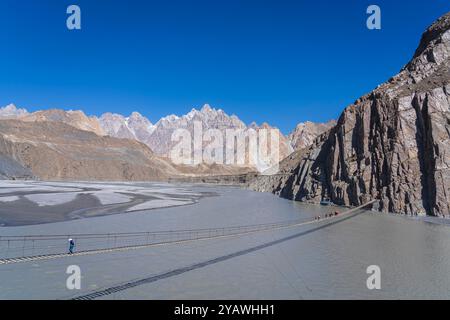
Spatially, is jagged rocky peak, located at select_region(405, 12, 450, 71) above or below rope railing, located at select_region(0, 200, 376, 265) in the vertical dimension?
above

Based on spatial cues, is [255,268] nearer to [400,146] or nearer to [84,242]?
[84,242]

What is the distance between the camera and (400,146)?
73.4m

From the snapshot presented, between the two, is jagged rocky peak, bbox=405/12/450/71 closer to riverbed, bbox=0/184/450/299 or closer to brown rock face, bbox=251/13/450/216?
brown rock face, bbox=251/13/450/216

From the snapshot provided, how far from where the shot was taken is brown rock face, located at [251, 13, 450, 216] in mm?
66500

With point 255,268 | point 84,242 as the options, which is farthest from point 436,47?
point 84,242

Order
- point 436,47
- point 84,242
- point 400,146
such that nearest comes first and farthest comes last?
point 84,242, point 400,146, point 436,47

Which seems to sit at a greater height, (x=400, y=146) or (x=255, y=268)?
(x=400, y=146)

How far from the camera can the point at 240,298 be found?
21922 mm

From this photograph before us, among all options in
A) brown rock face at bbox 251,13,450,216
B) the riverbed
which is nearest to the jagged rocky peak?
brown rock face at bbox 251,13,450,216

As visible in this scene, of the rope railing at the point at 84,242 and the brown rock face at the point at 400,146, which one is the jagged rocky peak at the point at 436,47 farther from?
the rope railing at the point at 84,242

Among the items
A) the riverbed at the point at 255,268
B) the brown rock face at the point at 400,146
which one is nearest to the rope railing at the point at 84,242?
the riverbed at the point at 255,268

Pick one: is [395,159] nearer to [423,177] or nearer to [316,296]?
[423,177]

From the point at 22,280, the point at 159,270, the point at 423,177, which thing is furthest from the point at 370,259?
the point at 423,177
